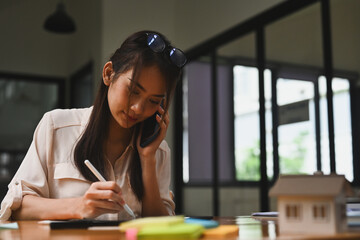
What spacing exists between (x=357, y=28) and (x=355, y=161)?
88 centimetres

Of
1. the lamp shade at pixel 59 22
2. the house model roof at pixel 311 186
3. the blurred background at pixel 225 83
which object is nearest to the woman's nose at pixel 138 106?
the house model roof at pixel 311 186

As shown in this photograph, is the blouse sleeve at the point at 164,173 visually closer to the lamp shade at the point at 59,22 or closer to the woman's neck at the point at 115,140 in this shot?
the woman's neck at the point at 115,140

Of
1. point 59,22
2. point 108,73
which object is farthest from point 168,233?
point 59,22

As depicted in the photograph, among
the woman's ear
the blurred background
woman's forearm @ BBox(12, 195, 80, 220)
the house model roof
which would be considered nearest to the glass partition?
the blurred background

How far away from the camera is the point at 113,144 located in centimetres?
150

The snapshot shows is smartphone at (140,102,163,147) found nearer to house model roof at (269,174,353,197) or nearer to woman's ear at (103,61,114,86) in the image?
woman's ear at (103,61,114,86)

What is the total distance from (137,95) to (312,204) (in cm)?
67

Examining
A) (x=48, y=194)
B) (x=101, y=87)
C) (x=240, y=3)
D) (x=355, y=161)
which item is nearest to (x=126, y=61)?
(x=101, y=87)

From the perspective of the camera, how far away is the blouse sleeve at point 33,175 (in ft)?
4.11

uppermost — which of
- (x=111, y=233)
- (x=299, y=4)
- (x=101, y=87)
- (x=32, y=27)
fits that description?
(x=32, y=27)

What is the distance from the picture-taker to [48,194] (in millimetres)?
1385

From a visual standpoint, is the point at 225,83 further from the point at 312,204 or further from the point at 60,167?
the point at 312,204

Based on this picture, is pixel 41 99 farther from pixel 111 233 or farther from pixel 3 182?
pixel 111 233

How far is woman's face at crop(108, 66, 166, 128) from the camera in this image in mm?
1313
